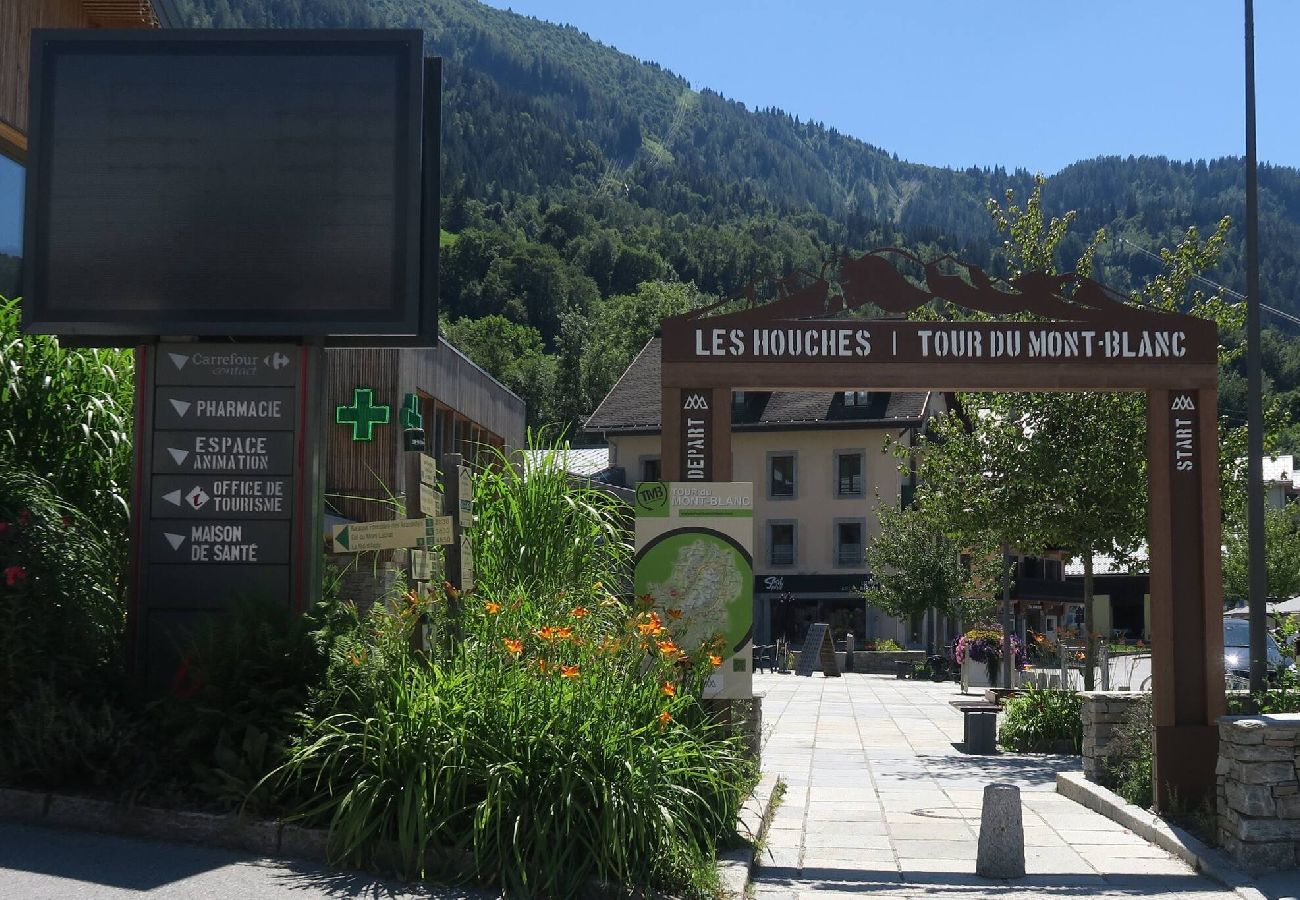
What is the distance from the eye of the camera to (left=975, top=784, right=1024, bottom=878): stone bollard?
9.59 meters

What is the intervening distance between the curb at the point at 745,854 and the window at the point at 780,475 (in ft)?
157

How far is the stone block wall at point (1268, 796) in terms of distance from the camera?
9.65 metres

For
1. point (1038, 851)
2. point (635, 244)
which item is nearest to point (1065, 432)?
point (1038, 851)

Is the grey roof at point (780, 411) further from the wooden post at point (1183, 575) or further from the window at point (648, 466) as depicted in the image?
the wooden post at point (1183, 575)

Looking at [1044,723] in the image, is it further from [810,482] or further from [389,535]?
[810,482]

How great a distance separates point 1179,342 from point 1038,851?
3931mm

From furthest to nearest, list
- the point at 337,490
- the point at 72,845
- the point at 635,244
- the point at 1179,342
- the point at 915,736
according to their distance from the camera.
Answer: the point at 635,244 → the point at 915,736 → the point at 337,490 → the point at 1179,342 → the point at 72,845

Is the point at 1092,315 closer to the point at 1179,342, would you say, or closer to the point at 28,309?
the point at 1179,342

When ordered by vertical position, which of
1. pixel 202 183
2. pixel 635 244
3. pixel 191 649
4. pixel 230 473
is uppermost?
pixel 635 244

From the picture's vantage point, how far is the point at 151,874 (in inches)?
291

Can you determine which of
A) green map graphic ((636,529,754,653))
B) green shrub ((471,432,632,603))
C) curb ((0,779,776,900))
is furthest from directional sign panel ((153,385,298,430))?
curb ((0,779,776,900))

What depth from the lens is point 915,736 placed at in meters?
21.4

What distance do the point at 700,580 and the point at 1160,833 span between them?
146 inches

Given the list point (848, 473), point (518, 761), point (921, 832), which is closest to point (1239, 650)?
point (921, 832)
